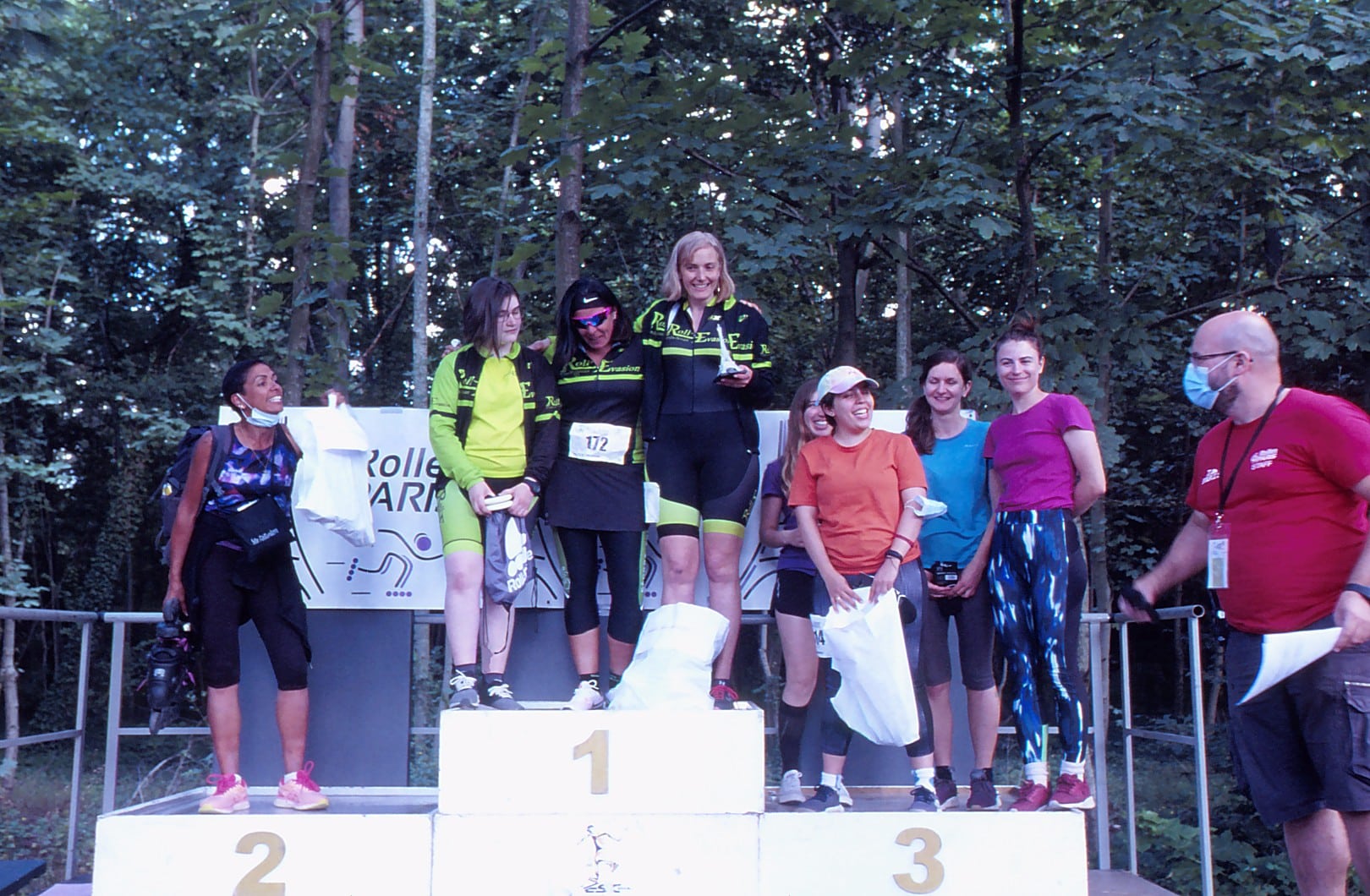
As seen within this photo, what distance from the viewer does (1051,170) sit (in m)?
8.77

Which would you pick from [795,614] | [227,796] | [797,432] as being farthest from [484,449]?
[227,796]

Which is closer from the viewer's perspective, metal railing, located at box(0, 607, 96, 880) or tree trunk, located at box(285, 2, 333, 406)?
metal railing, located at box(0, 607, 96, 880)

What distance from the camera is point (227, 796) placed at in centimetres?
367

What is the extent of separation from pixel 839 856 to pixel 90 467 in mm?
15973

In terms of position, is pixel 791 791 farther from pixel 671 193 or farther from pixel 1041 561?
pixel 671 193

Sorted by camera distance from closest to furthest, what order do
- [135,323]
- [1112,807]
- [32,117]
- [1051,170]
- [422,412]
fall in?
[422,412] → [1051,170] → [1112,807] → [32,117] → [135,323]

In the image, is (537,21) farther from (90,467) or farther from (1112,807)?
(90,467)

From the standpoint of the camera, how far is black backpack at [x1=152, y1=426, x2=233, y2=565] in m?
3.90

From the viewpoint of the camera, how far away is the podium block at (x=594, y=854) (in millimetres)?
3303

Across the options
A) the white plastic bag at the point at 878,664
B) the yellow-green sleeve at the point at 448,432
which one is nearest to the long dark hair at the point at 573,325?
the yellow-green sleeve at the point at 448,432

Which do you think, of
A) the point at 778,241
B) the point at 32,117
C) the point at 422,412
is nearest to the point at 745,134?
the point at 778,241

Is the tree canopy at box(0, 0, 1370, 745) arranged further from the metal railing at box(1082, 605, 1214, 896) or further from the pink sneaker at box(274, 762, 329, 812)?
the pink sneaker at box(274, 762, 329, 812)

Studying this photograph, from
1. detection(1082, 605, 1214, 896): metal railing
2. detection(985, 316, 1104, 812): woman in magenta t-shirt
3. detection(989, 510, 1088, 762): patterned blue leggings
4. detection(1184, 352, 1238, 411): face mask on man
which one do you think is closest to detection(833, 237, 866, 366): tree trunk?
detection(1082, 605, 1214, 896): metal railing

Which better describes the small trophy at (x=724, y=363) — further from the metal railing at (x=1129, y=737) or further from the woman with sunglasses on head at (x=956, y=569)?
the metal railing at (x=1129, y=737)
